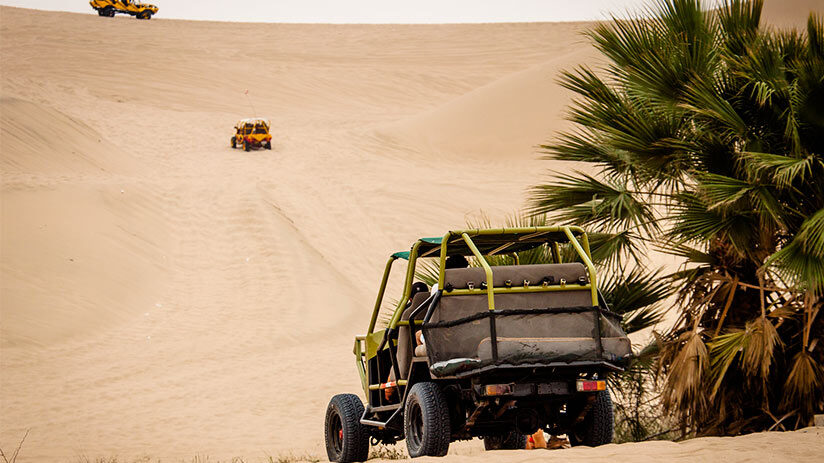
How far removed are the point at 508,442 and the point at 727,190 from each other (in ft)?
9.86

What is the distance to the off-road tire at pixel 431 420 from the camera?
671 centimetres

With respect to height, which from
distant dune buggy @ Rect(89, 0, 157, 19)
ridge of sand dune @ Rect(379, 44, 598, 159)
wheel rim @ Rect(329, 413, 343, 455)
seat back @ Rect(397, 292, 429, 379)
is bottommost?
wheel rim @ Rect(329, 413, 343, 455)

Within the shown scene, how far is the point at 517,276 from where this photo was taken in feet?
23.1

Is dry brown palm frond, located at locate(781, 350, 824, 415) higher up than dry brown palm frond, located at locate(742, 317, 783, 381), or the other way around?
dry brown palm frond, located at locate(742, 317, 783, 381)

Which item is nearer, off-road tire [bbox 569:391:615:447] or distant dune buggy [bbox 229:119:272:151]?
off-road tire [bbox 569:391:615:447]

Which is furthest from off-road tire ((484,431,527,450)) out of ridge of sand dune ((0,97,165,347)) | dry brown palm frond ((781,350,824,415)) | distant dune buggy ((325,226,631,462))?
ridge of sand dune ((0,97,165,347))

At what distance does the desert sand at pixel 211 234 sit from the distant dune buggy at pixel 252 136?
58 centimetres

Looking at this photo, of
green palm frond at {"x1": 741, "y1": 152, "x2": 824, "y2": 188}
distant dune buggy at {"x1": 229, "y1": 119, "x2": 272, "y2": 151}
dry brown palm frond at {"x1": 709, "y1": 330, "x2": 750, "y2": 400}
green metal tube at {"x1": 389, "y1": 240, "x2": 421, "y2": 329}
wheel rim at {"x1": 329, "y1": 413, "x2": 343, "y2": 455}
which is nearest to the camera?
green metal tube at {"x1": 389, "y1": 240, "x2": 421, "y2": 329}

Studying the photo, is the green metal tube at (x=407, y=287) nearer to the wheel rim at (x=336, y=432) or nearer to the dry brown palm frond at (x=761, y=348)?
the wheel rim at (x=336, y=432)

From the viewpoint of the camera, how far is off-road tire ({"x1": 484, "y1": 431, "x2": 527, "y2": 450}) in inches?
350

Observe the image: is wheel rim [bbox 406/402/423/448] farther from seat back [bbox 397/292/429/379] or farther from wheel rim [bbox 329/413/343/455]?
wheel rim [bbox 329/413/343/455]

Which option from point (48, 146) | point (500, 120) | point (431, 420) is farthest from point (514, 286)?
point (500, 120)

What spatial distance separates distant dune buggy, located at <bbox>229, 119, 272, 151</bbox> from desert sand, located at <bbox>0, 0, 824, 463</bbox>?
1.90 feet

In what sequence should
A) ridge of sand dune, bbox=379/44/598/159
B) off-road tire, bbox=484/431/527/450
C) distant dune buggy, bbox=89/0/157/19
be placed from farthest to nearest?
A: distant dune buggy, bbox=89/0/157/19
ridge of sand dune, bbox=379/44/598/159
off-road tire, bbox=484/431/527/450
